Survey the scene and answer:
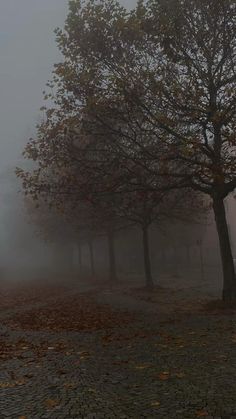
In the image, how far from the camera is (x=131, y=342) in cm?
1131

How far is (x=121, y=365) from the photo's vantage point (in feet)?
29.2

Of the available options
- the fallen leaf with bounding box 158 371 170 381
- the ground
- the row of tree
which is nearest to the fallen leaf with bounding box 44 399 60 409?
the ground

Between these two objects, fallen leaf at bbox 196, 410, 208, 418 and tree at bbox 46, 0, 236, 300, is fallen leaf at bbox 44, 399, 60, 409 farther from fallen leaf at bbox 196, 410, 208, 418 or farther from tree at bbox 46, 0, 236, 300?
tree at bbox 46, 0, 236, 300

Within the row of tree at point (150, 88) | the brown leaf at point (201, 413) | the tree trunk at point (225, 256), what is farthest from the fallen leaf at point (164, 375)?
the tree trunk at point (225, 256)

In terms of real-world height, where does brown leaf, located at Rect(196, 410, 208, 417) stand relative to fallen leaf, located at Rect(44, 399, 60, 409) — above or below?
below

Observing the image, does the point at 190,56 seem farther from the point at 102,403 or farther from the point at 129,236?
the point at 129,236

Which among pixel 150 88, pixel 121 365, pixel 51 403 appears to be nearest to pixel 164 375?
pixel 121 365

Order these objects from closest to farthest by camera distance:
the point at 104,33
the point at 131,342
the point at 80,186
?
the point at 131,342 < the point at 104,33 < the point at 80,186

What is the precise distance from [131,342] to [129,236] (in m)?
37.3

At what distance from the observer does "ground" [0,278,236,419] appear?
20.9ft

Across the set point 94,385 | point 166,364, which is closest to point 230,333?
point 166,364

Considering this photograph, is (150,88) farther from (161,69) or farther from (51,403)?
(51,403)

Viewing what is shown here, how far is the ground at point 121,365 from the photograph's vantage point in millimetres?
6383

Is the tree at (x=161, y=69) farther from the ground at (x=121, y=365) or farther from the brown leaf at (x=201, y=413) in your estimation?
the brown leaf at (x=201, y=413)
